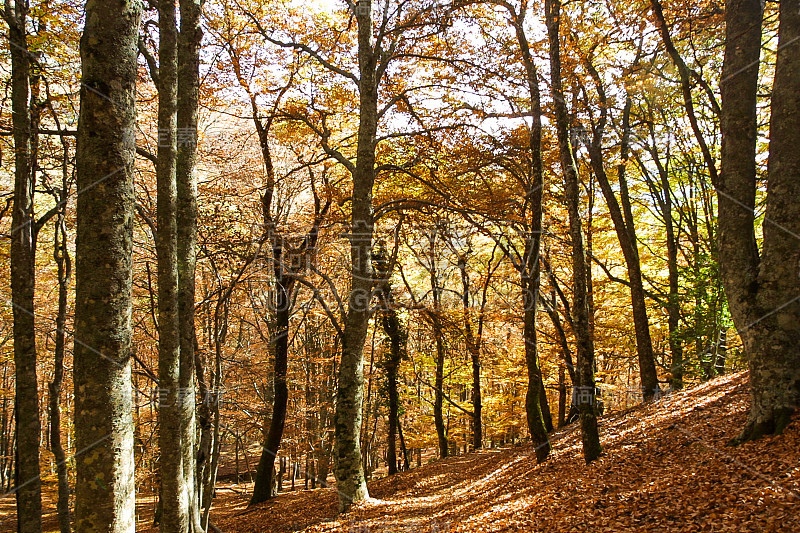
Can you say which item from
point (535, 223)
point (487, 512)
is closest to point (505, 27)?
point (535, 223)

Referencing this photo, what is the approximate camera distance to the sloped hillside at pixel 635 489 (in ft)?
15.2

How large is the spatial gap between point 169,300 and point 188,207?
134 cm

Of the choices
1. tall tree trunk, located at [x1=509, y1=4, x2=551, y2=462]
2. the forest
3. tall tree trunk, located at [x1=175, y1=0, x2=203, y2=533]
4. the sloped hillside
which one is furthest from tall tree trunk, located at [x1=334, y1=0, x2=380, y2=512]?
tall tree trunk, located at [x1=509, y1=4, x2=551, y2=462]

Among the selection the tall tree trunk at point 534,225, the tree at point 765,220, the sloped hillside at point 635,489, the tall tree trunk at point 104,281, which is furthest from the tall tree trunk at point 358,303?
the tall tree trunk at point 104,281

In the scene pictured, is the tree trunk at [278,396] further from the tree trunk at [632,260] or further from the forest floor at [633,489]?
the tree trunk at [632,260]

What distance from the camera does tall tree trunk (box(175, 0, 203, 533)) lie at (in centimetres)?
621

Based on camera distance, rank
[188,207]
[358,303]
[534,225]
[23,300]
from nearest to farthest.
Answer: [188,207] → [23,300] → [358,303] → [534,225]

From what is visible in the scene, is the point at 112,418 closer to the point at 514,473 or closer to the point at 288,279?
the point at 514,473

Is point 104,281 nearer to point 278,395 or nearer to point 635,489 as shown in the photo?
point 635,489

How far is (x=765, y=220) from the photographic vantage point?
585cm

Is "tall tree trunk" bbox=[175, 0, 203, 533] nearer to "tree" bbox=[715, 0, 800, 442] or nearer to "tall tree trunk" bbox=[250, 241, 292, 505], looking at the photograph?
"tall tree trunk" bbox=[250, 241, 292, 505]

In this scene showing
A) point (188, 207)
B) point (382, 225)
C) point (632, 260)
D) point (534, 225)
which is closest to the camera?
point (188, 207)

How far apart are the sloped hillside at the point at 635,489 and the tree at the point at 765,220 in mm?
567

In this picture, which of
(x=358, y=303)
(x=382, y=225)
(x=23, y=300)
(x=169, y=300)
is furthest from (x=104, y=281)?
(x=382, y=225)
